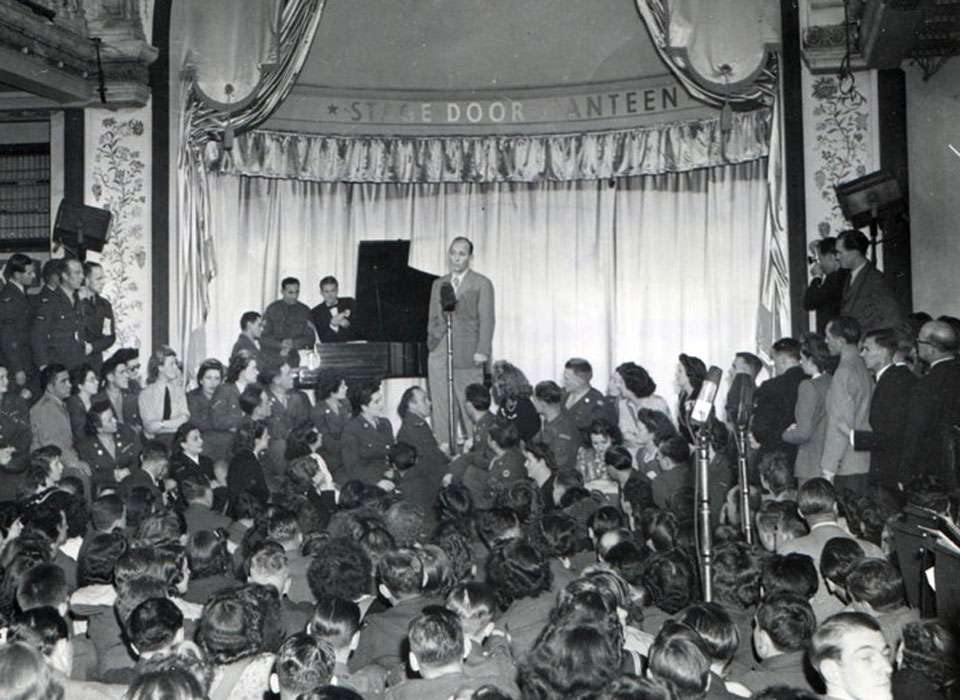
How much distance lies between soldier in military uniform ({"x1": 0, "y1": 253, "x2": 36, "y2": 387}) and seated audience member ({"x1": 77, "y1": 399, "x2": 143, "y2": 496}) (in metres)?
1.04

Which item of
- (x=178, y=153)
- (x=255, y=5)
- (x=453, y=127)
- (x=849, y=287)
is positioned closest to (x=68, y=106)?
(x=178, y=153)

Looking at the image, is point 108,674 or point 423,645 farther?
point 108,674

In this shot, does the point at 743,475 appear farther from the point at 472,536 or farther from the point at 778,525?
the point at 472,536

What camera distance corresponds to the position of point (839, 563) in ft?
13.4

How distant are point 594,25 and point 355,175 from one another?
2.76m

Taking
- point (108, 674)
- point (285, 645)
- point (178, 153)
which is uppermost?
point (178, 153)

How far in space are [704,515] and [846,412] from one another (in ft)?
7.81

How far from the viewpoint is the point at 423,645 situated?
125 inches

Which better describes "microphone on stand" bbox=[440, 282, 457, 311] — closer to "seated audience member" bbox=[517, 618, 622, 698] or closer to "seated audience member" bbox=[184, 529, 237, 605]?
"seated audience member" bbox=[184, 529, 237, 605]

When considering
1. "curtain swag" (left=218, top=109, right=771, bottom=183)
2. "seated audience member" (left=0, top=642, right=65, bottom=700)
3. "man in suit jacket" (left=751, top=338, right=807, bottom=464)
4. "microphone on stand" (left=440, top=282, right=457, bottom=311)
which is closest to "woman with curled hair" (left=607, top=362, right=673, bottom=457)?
"man in suit jacket" (left=751, top=338, right=807, bottom=464)

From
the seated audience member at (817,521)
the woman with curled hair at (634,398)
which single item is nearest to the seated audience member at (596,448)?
the woman with curled hair at (634,398)

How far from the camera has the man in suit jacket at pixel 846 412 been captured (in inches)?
253

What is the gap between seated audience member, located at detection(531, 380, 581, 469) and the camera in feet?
26.3

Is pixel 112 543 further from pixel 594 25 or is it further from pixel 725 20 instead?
pixel 594 25
